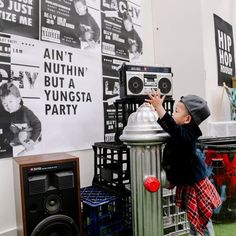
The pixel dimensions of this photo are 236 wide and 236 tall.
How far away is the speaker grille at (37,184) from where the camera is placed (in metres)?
1.14

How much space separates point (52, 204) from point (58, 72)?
860mm

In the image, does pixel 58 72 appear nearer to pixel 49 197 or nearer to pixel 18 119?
pixel 18 119

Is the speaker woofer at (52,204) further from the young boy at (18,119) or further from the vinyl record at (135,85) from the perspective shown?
the vinyl record at (135,85)

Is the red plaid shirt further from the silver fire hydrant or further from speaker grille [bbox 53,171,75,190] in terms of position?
speaker grille [bbox 53,171,75,190]

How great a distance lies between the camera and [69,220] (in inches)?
47.3

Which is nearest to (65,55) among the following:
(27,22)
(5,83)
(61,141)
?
(27,22)

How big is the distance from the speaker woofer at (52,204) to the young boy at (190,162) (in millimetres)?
518

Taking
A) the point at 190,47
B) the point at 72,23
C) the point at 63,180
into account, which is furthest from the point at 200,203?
the point at 190,47

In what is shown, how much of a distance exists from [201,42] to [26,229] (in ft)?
6.51

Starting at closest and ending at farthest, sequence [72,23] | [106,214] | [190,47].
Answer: [106,214] < [72,23] < [190,47]

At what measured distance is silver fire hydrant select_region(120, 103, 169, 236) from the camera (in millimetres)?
1220

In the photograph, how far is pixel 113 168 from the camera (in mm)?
1524

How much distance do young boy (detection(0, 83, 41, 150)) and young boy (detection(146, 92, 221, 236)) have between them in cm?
74

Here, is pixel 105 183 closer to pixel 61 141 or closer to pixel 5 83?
pixel 61 141
